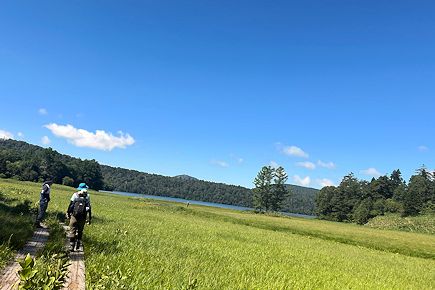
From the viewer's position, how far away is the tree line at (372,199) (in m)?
133

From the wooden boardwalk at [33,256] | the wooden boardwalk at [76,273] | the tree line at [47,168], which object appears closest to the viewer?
the wooden boardwalk at [33,256]

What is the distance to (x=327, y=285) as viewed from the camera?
40.8ft

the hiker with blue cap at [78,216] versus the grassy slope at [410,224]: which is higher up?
the grassy slope at [410,224]

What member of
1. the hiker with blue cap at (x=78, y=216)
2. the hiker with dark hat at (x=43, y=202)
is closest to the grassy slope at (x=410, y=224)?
the hiker with dark hat at (x=43, y=202)

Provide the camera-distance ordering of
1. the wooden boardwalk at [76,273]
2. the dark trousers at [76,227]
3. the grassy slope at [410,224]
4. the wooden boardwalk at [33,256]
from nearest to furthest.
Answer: the wooden boardwalk at [33,256], the wooden boardwalk at [76,273], the dark trousers at [76,227], the grassy slope at [410,224]

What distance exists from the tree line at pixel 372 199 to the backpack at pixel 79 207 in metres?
134

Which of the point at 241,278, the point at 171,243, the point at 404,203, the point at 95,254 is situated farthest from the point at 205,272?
the point at 404,203

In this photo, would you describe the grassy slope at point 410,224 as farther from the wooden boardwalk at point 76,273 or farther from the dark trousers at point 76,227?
the wooden boardwalk at point 76,273

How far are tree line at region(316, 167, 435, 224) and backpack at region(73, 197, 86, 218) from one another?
134 metres

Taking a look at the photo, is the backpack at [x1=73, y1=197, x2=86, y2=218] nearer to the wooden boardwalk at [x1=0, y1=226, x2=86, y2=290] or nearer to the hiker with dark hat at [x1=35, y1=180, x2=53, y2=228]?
the wooden boardwalk at [x1=0, y1=226, x2=86, y2=290]

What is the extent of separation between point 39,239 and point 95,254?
391 centimetres

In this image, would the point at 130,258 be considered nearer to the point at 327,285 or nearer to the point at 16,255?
the point at 16,255

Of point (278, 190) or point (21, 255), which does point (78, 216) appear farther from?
point (278, 190)

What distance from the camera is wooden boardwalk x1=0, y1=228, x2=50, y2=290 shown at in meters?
7.76
